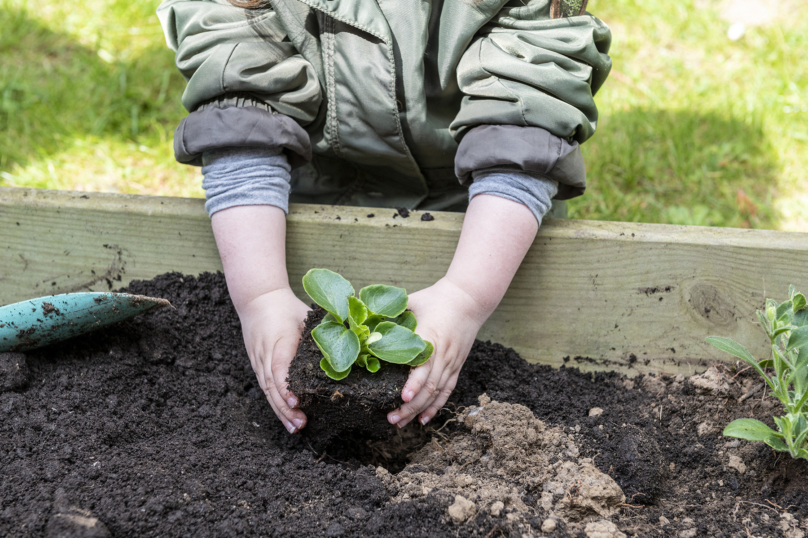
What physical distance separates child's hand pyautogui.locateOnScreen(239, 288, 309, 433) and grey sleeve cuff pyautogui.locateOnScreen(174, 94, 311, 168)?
364mm

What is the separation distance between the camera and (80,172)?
2.51 meters

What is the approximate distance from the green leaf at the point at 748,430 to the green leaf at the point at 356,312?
0.66 m

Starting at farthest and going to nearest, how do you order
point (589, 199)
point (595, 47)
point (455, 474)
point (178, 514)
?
point (589, 199) < point (595, 47) < point (455, 474) < point (178, 514)

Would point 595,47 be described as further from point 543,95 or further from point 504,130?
point 504,130

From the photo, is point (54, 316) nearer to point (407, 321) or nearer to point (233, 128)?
point (233, 128)

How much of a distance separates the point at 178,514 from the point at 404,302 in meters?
0.53

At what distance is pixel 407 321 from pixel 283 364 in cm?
26

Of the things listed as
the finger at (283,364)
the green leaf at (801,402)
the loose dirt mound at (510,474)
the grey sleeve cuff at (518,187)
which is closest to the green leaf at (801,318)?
the green leaf at (801,402)

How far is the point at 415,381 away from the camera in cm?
118

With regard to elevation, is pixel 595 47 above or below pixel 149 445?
above

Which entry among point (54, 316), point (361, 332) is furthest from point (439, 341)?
point (54, 316)

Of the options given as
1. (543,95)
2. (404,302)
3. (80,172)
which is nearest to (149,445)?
(404,302)

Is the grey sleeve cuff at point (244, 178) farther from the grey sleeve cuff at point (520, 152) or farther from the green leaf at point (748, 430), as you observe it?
the green leaf at point (748, 430)

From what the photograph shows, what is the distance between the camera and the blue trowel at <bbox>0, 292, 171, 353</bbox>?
1314mm
